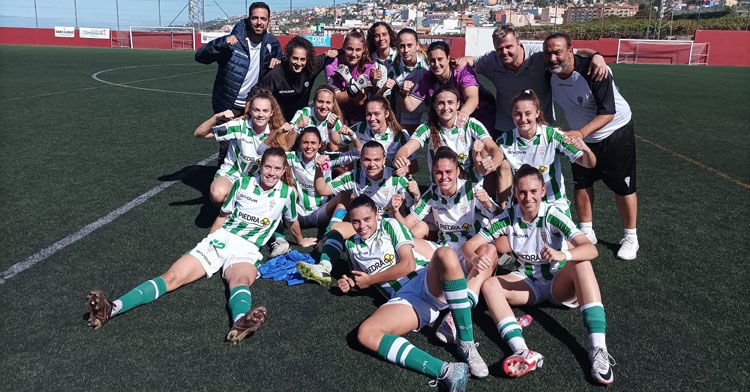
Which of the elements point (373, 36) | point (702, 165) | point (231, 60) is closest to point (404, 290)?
point (373, 36)

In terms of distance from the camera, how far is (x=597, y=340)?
3184 mm

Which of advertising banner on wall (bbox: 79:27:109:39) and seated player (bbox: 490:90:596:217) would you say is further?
advertising banner on wall (bbox: 79:27:109:39)

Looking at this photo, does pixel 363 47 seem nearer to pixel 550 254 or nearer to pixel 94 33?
pixel 550 254

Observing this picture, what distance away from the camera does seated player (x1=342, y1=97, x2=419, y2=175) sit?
5035mm

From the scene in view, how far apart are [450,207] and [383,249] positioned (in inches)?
33.2

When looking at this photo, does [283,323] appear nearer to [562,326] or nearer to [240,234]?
[240,234]

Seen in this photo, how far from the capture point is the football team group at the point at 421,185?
3.39 m

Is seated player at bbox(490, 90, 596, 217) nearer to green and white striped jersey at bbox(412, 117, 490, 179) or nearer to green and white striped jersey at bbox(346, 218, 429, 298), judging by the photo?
green and white striped jersey at bbox(412, 117, 490, 179)

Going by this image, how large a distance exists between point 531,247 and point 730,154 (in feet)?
21.3

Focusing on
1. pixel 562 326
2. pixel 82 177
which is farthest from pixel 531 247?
pixel 82 177

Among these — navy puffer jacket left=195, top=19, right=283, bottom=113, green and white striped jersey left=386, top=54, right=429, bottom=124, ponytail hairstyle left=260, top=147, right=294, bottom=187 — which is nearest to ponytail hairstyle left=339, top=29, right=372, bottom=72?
green and white striped jersey left=386, top=54, right=429, bottom=124

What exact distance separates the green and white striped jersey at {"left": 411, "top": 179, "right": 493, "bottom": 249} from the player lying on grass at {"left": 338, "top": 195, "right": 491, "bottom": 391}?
44 cm

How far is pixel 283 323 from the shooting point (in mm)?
3621

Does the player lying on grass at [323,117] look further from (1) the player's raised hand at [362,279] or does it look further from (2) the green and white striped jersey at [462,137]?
(1) the player's raised hand at [362,279]
